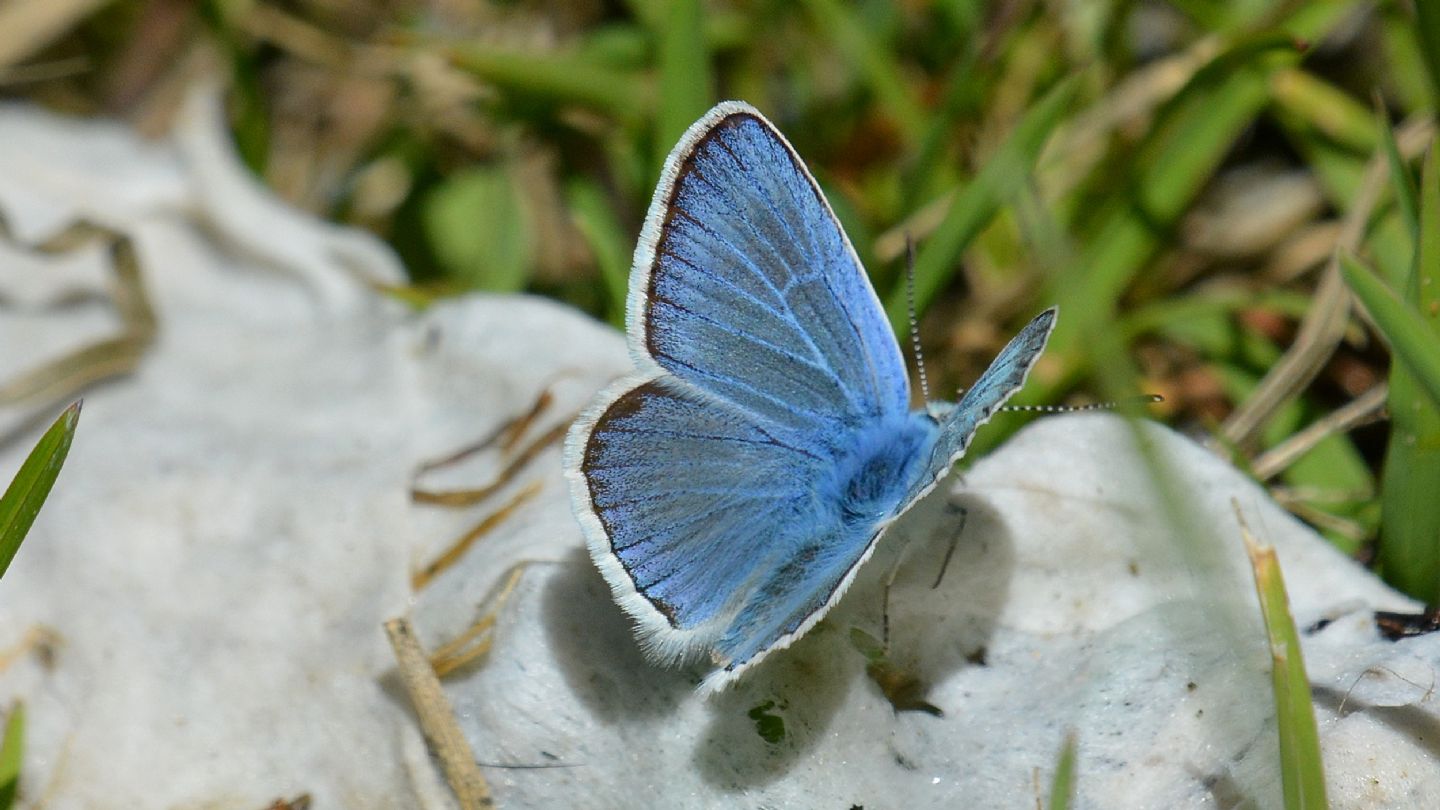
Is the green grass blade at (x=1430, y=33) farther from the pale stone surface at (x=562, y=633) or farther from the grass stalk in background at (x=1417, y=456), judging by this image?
the pale stone surface at (x=562, y=633)

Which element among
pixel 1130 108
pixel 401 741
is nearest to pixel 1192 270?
pixel 1130 108

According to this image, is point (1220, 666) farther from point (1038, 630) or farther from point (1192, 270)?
point (1192, 270)

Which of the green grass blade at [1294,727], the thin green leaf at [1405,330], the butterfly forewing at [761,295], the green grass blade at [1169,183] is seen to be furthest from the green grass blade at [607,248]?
the green grass blade at [1294,727]

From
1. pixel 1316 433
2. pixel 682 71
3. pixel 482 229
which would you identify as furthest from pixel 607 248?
pixel 1316 433

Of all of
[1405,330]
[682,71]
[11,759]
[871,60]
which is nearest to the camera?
[1405,330]

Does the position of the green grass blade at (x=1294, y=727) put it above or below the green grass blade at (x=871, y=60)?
below

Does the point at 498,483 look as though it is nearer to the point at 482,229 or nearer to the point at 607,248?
the point at 607,248
